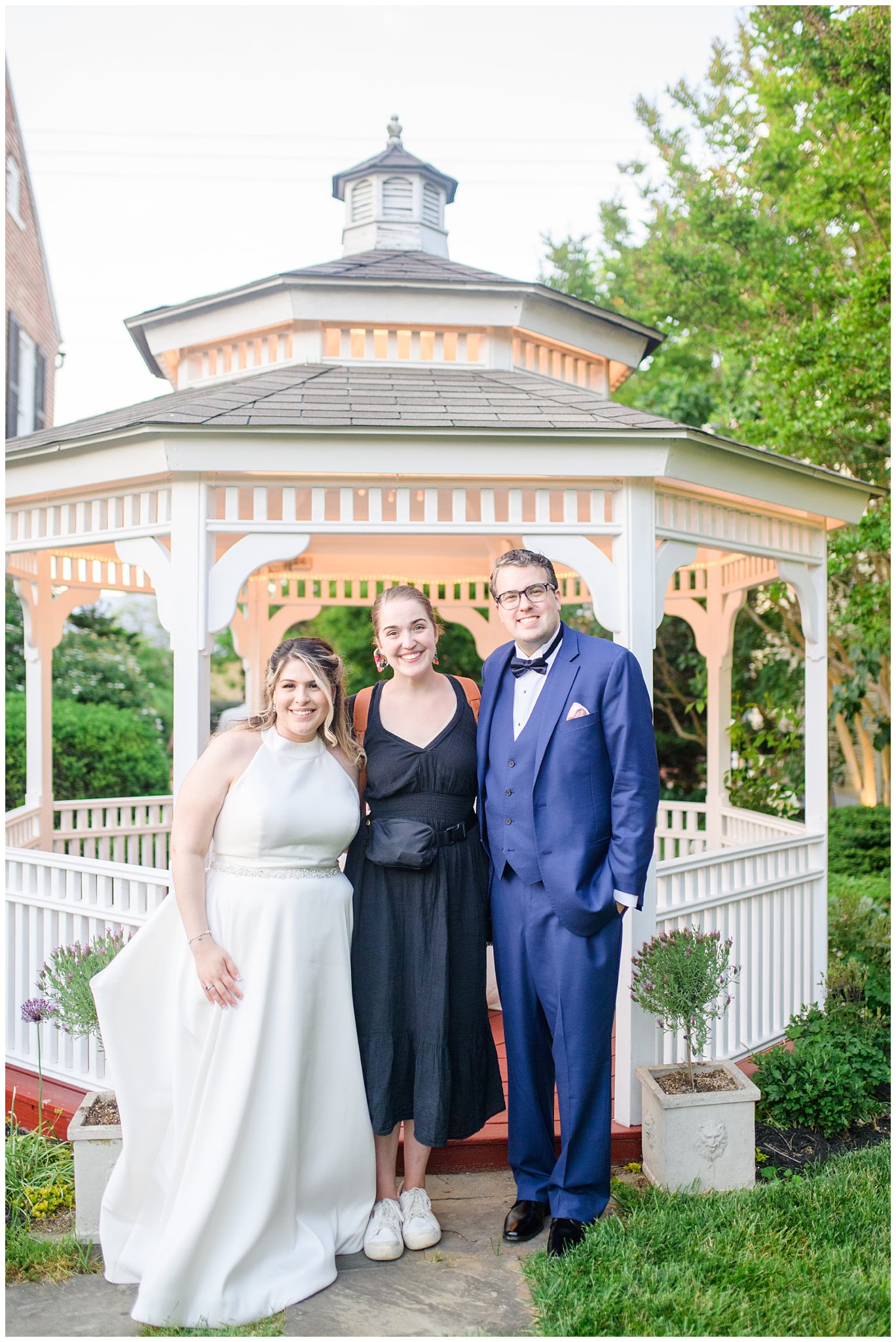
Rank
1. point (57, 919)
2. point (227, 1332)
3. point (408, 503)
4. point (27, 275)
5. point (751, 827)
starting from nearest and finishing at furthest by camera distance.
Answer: point (227, 1332), point (408, 503), point (57, 919), point (751, 827), point (27, 275)

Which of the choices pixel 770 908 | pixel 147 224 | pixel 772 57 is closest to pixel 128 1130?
pixel 770 908

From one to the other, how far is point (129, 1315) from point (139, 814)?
4.35 m

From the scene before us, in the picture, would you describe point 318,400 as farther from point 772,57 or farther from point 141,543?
point 772,57

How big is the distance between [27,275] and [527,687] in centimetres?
1585

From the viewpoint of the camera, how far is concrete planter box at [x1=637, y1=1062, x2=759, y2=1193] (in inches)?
153

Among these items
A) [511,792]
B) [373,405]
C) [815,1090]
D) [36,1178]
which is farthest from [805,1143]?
[373,405]

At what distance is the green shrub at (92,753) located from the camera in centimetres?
1110

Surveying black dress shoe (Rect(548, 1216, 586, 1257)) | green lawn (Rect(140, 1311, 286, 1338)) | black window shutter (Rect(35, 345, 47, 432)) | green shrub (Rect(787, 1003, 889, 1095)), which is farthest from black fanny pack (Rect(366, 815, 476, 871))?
black window shutter (Rect(35, 345, 47, 432))

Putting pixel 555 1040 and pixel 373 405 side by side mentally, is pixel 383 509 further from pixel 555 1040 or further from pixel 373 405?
pixel 555 1040

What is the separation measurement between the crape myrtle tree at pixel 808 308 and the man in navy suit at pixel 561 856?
Answer: 568 centimetres

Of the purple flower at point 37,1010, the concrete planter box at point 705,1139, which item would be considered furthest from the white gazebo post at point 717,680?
the purple flower at point 37,1010

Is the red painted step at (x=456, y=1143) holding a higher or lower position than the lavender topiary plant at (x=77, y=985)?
lower

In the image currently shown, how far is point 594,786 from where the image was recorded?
3344 mm

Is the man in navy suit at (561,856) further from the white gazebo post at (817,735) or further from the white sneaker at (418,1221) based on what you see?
the white gazebo post at (817,735)
